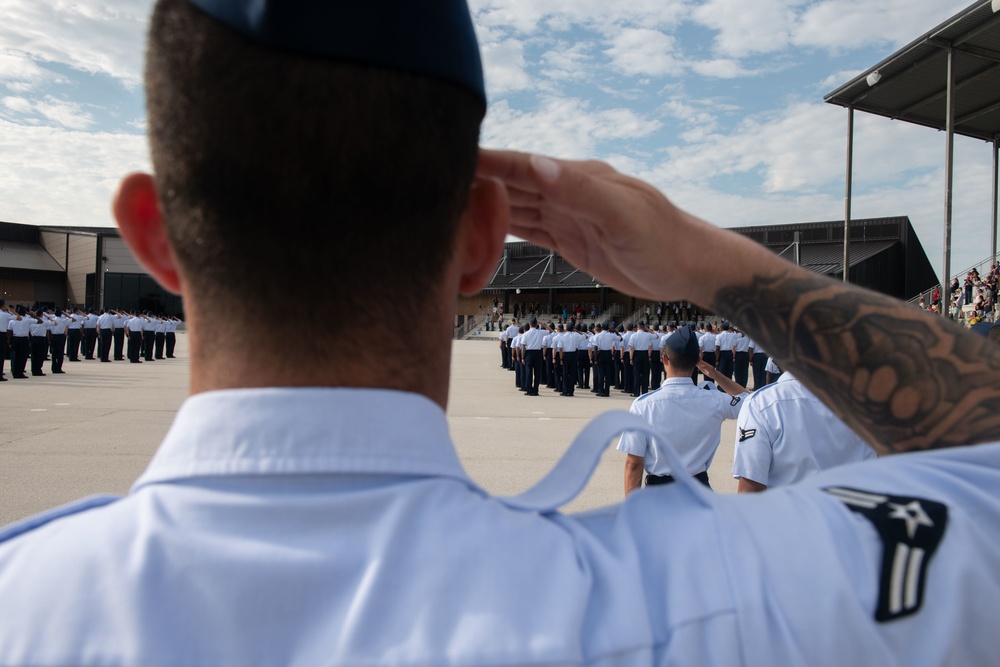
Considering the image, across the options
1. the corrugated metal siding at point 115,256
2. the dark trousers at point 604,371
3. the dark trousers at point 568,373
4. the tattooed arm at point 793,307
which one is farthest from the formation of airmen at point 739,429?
the corrugated metal siding at point 115,256

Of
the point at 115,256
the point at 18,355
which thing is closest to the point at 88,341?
the point at 18,355

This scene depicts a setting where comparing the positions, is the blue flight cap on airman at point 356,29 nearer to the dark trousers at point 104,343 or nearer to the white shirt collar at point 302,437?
the white shirt collar at point 302,437

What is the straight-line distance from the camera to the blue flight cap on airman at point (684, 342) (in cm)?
471

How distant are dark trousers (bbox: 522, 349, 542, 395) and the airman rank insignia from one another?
1567cm

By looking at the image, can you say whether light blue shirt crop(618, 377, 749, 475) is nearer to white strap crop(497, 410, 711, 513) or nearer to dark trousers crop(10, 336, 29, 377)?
white strap crop(497, 410, 711, 513)

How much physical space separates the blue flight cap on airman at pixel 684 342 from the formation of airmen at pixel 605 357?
11.5 m

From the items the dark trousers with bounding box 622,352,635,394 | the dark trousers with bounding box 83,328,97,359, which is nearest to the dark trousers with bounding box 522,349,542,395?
the dark trousers with bounding box 622,352,635,394

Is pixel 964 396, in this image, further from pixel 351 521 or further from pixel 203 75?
pixel 203 75

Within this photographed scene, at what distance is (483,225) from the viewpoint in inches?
Answer: 35.1

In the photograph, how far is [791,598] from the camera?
687mm

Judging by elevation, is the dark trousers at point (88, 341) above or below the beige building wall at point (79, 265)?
below

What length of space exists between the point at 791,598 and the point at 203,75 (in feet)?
2.69

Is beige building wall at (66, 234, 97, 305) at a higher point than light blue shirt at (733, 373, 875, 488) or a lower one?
higher

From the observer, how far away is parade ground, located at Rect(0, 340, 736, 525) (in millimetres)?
6465
